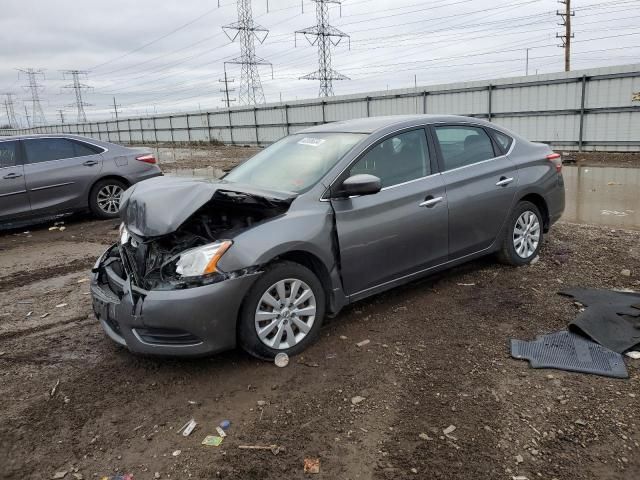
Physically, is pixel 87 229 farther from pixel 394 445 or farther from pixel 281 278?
pixel 394 445

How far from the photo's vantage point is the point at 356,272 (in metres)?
4.10

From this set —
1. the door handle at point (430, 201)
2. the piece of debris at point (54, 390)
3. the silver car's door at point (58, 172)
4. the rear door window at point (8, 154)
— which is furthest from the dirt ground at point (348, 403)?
the rear door window at point (8, 154)

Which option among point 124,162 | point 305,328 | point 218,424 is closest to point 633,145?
point 124,162

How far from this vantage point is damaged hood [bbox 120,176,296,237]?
356cm

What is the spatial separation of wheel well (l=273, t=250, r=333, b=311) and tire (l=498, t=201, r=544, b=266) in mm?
2210

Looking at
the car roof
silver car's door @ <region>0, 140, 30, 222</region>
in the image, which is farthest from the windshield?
silver car's door @ <region>0, 140, 30, 222</region>

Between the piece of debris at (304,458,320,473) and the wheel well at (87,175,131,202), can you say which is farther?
the wheel well at (87,175,131,202)

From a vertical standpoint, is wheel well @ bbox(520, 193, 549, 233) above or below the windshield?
below

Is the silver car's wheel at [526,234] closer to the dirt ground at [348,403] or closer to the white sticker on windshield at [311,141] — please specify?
the dirt ground at [348,403]

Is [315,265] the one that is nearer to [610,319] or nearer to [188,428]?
[188,428]

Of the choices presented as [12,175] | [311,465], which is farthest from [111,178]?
[311,465]

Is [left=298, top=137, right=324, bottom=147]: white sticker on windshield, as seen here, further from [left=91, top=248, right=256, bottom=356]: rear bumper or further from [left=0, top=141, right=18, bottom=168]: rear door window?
[left=0, top=141, right=18, bottom=168]: rear door window

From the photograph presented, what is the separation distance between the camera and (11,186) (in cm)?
834

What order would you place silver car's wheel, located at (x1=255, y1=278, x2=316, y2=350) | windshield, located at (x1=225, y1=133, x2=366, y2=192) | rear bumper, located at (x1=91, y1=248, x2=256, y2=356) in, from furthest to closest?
windshield, located at (x1=225, y1=133, x2=366, y2=192)
silver car's wheel, located at (x1=255, y1=278, x2=316, y2=350)
rear bumper, located at (x1=91, y1=248, x2=256, y2=356)
